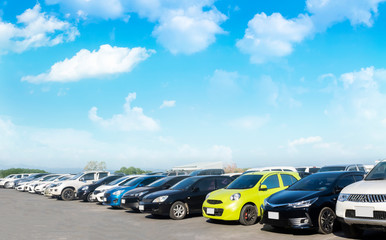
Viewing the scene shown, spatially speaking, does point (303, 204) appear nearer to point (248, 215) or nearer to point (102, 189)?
point (248, 215)

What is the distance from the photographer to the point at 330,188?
9742 mm

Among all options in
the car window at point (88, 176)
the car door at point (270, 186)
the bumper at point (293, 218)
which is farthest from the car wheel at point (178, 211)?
the car window at point (88, 176)

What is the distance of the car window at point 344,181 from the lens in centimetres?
988

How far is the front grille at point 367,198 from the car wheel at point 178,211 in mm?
6382

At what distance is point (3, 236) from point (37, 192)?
67.6 ft

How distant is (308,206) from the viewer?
30.0 ft

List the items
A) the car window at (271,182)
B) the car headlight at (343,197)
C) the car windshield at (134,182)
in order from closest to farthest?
the car headlight at (343,197)
the car window at (271,182)
the car windshield at (134,182)

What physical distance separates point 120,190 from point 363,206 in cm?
1131

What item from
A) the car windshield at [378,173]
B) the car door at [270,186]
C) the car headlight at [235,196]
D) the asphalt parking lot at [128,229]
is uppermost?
the car windshield at [378,173]

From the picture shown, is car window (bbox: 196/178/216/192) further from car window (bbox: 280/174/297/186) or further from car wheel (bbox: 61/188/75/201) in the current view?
car wheel (bbox: 61/188/75/201)

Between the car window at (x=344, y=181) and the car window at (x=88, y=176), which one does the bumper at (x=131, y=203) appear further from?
the car window at (x=88, y=176)

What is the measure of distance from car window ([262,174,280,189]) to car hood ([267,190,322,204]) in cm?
158

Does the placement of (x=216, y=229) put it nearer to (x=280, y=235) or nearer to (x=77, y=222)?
(x=280, y=235)

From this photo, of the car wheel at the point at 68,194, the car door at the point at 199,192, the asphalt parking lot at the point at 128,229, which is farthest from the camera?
the car wheel at the point at 68,194
